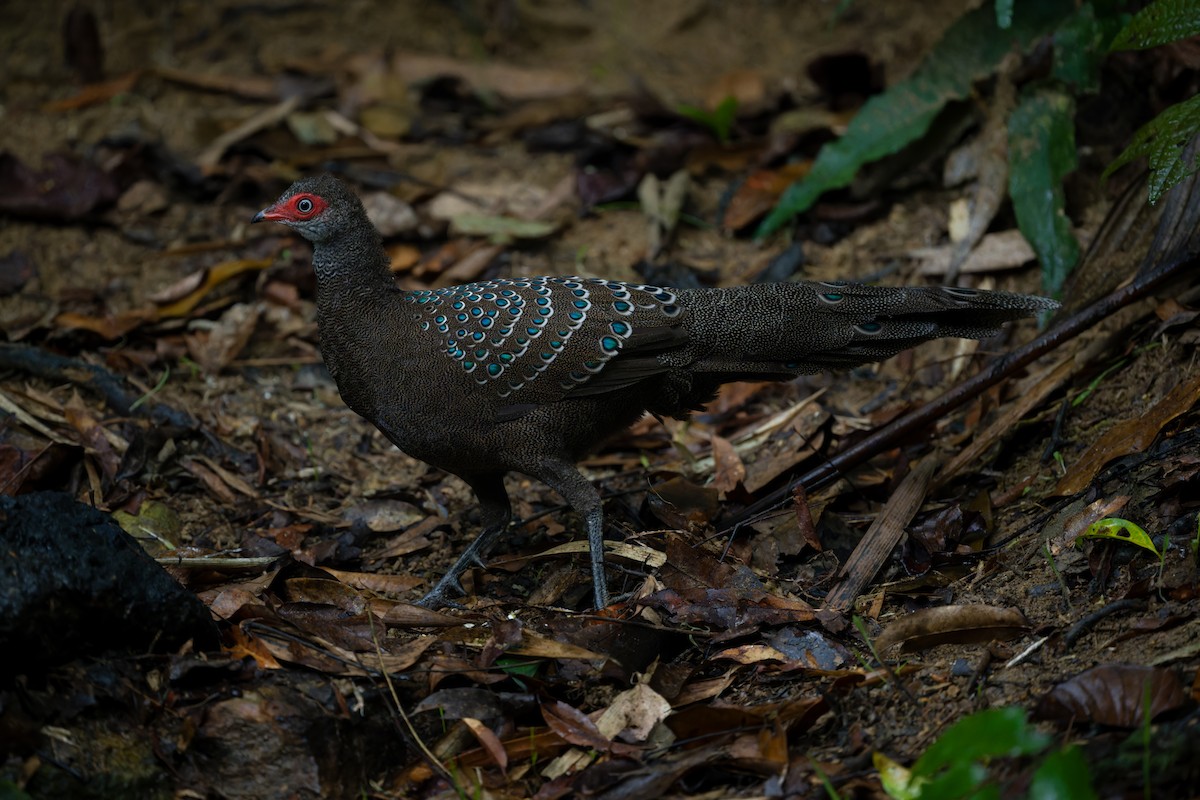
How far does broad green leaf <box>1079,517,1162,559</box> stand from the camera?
3773 millimetres

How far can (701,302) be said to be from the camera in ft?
16.0

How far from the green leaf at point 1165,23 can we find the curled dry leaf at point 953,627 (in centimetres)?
231

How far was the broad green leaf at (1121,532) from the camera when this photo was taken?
12.4ft

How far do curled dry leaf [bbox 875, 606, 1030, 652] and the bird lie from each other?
1172 millimetres

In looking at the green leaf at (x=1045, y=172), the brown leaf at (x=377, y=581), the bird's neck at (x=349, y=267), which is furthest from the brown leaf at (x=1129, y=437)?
the bird's neck at (x=349, y=267)

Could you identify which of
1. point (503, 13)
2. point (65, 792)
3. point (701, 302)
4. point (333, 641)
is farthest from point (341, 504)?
point (503, 13)

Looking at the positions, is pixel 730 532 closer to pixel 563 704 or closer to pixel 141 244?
pixel 563 704

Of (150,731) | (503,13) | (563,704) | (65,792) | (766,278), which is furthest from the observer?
(503,13)

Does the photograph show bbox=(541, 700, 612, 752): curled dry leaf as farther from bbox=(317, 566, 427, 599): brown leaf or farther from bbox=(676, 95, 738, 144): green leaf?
bbox=(676, 95, 738, 144): green leaf

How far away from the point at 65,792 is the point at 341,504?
2335mm

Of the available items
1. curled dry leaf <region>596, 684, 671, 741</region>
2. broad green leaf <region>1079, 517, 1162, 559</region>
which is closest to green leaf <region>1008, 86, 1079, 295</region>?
broad green leaf <region>1079, 517, 1162, 559</region>

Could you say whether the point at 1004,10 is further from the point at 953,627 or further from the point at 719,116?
the point at 953,627

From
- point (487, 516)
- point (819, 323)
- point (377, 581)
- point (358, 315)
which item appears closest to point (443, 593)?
point (377, 581)

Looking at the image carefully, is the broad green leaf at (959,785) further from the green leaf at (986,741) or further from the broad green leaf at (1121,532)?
the broad green leaf at (1121,532)
